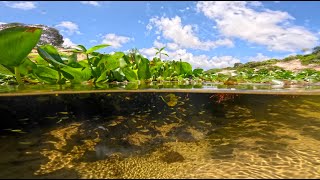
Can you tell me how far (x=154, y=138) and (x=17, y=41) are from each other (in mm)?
2991

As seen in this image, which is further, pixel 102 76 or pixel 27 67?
pixel 102 76

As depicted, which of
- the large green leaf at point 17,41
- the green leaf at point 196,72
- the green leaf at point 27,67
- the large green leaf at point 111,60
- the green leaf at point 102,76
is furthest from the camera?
the green leaf at point 196,72

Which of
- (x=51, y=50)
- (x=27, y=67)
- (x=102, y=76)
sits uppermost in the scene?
(x=51, y=50)

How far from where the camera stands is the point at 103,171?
2.39m

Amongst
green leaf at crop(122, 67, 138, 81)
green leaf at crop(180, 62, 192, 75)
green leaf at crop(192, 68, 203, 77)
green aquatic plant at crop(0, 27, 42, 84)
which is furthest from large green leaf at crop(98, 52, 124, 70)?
green leaf at crop(192, 68, 203, 77)

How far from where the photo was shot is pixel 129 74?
9.07 metres

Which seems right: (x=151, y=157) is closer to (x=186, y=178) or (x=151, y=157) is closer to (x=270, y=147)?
(x=186, y=178)

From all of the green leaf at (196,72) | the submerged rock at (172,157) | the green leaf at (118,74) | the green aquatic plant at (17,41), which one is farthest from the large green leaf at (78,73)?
the green leaf at (196,72)

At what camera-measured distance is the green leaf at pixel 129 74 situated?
350 inches

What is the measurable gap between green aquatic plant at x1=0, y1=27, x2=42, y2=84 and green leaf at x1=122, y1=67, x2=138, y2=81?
359cm

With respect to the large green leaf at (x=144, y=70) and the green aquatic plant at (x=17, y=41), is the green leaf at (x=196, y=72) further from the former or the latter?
the green aquatic plant at (x=17, y=41)

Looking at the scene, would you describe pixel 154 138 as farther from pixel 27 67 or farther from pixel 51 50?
pixel 27 67

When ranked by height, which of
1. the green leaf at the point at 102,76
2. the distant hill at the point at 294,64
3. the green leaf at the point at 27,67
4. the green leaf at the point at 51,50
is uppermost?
the distant hill at the point at 294,64

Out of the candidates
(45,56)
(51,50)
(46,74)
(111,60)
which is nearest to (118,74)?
(111,60)
